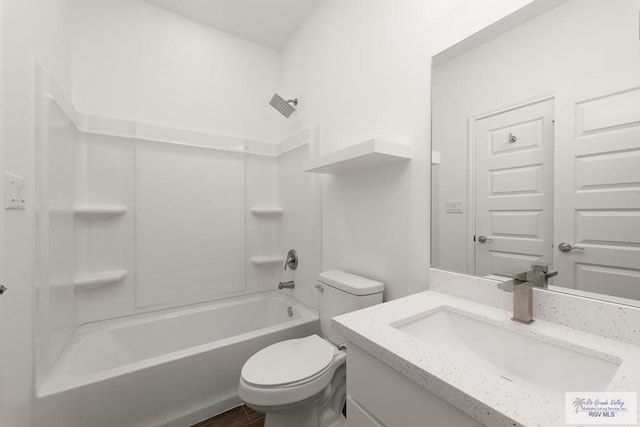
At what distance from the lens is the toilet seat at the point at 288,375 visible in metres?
1.02

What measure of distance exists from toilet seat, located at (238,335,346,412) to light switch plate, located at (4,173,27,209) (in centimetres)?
106

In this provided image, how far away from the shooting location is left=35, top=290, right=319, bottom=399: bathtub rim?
44.0 inches

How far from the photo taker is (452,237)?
1084mm

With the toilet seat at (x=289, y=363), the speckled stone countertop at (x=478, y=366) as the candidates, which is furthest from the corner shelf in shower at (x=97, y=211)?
the speckled stone countertop at (x=478, y=366)

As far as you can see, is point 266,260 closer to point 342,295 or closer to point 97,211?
point 342,295

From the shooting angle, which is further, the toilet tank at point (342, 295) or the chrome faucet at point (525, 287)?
the toilet tank at point (342, 295)

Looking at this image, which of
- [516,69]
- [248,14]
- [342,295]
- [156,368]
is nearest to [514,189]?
[516,69]

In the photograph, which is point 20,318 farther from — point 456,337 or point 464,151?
point 464,151

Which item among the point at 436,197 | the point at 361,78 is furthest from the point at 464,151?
the point at 361,78

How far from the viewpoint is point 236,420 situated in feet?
4.71

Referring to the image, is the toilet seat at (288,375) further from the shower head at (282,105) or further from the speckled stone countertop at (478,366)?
the shower head at (282,105)

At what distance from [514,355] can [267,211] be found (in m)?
1.86

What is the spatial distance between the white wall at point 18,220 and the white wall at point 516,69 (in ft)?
5.26

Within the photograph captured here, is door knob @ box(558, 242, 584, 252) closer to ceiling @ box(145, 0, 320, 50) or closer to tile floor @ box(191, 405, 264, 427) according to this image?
tile floor @ box(191, 405, 264, 427)
